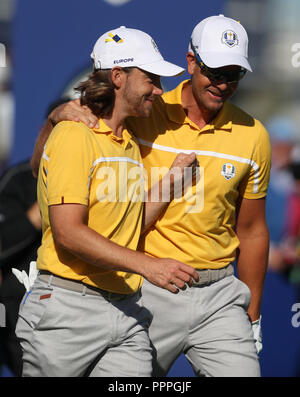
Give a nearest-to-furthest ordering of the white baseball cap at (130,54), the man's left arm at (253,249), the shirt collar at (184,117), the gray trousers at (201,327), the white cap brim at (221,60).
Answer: the white baseball cap at (130,54), the white cap brim at (221,60), the gray trousers at (201,327), the shirt collar at (184,117), the man's left arm at (253,249)

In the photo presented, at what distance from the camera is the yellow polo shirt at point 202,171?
3.63 meters

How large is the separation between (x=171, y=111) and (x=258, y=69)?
10292mm

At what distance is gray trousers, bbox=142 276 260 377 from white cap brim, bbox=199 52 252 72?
1.09 m

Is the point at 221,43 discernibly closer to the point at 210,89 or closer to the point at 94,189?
the point at 210,89

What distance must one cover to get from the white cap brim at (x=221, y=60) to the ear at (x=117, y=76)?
446mm

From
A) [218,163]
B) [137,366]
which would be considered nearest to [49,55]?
[218,163]

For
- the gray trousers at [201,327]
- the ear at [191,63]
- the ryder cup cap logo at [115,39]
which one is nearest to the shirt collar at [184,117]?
the ear at [191,63]

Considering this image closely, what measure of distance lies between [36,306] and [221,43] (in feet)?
5.05

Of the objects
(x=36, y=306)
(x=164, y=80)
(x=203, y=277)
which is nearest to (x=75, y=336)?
(x=36, y=306)

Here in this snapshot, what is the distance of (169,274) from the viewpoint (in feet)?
9.87

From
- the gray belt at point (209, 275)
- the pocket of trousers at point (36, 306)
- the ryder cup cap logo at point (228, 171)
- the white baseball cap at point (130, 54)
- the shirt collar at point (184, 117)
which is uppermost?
the white baseball cap at point (130, 54)

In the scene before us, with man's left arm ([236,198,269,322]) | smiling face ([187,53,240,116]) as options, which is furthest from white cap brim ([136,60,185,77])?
man's left arm ([236,198,269,322])

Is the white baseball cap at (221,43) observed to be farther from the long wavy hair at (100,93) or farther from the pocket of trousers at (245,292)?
the pocket of trousers at (245,292)
